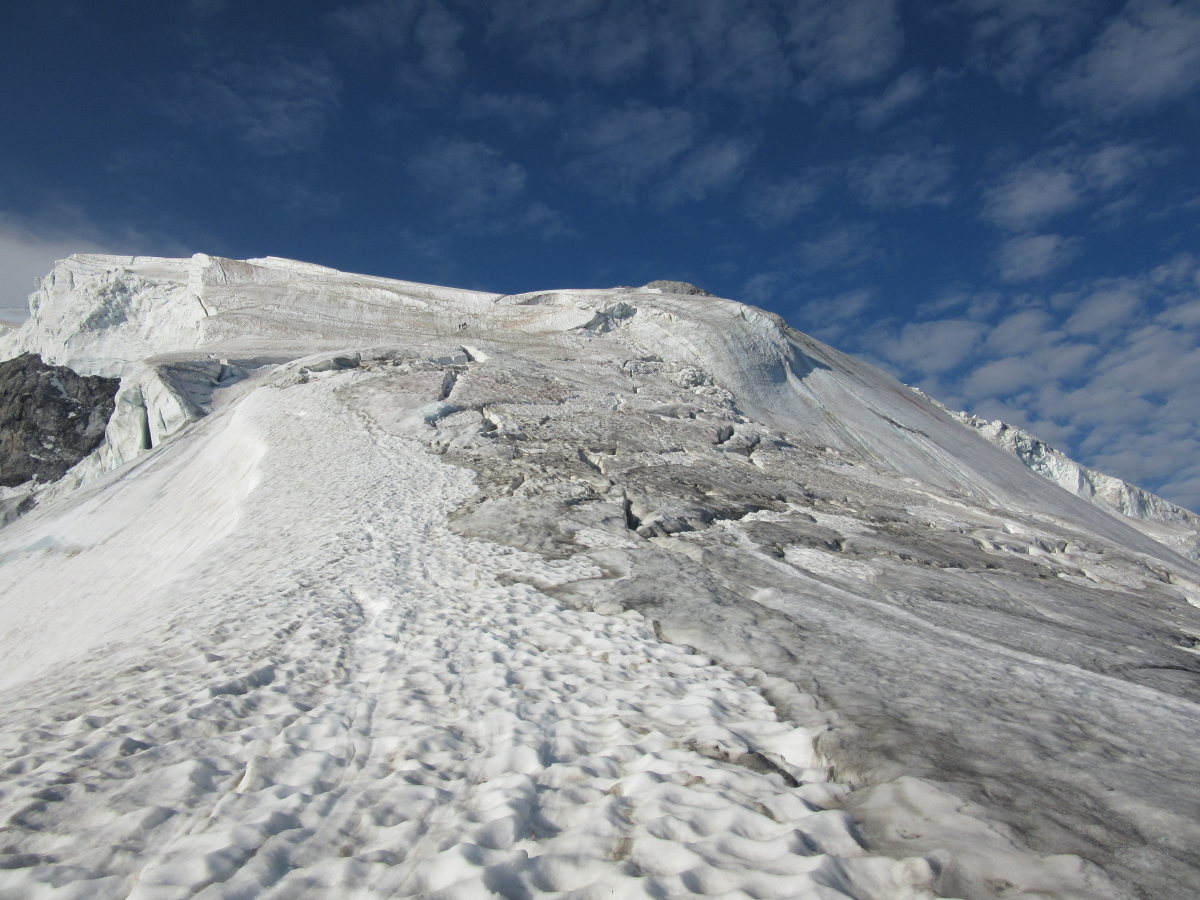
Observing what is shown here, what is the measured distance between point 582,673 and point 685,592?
234 cm

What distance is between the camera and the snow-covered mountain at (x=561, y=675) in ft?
10.2

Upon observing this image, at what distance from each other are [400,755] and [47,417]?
30.1 meters

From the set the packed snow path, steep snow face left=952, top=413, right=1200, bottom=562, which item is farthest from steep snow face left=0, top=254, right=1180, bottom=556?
steep snow face left=952, top=413, right=1200, bottom=562

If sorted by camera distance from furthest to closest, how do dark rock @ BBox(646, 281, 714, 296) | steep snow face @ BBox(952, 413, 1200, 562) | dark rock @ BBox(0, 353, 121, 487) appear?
1. steep snow face @ BBox(952, 413, 1200, 562)
2. dark rock @ BBox(646, 281, 714, 296)
3. dark rock @ BBox(0, 353, 121, 487)

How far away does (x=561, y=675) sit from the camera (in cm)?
533

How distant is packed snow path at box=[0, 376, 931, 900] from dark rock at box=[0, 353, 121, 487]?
2289 cm

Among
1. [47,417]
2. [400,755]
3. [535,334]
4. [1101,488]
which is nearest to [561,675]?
[400,755]

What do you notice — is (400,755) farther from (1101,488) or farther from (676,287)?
(1101,488)

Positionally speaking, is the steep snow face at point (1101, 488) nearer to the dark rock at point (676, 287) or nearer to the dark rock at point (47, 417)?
the dark rock at point (676, 287)

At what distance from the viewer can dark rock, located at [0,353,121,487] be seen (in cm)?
2459

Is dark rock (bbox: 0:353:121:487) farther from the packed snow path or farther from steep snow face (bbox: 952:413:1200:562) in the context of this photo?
steep snow face (bbox: 952:413:1200:562)

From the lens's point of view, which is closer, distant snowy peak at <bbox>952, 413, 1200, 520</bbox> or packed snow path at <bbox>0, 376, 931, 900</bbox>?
packed snow path at <bbox>0, 376, 931, 900</bbox>

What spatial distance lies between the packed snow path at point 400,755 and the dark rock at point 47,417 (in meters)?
22.9

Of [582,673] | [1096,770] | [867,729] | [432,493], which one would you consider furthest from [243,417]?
[1096,770]
